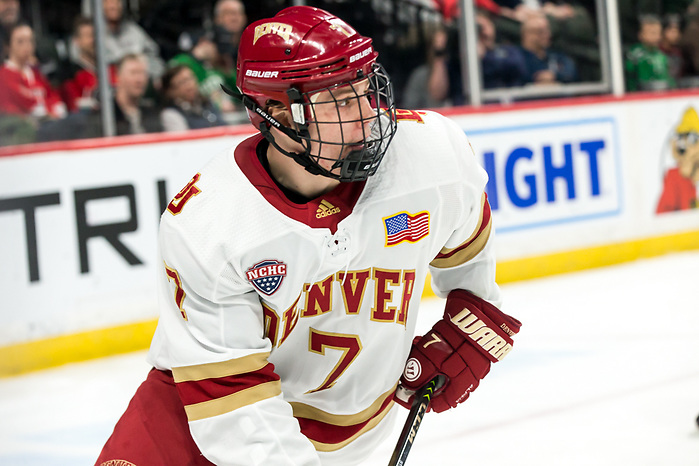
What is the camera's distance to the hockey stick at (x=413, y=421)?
1.54 m

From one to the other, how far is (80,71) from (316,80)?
3.06m

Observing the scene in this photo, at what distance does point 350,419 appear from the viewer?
5.08 feet

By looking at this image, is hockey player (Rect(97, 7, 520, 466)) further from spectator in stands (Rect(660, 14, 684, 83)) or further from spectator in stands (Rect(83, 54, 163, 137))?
spectator in stands (Rect(660, 14, 684, 83))

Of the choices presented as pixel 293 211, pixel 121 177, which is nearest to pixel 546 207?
pixel 121 177

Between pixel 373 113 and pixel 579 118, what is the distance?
3.64 m

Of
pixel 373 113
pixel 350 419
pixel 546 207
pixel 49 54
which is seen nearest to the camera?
pixel 373 113

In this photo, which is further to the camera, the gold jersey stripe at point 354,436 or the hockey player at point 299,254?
the gold jersey stripe at point 354,436

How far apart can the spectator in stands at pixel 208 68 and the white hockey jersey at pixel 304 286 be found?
2.79 metres

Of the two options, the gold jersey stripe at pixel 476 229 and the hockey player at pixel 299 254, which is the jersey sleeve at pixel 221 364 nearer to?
the hockey player at pixel 299 254

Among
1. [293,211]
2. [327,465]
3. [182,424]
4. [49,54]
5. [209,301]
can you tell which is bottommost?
[327,465]

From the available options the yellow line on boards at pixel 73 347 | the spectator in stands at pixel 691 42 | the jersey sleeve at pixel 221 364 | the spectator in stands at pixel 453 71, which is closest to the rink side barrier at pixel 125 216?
the yellow line on boards at pixel 73 347

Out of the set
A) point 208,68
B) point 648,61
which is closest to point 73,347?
point 208,68

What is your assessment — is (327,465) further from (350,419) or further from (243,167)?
(243,167)

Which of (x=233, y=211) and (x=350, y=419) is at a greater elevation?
(x=233, y=211)
